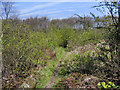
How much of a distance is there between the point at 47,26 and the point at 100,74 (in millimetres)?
9219

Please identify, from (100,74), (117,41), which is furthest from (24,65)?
(117,41)

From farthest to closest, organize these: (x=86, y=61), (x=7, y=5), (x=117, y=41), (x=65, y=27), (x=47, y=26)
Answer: (x=47, y=26) < (x=65, y=27) < (x=86, y=61) < (x=7, y=5) < (x=117, y=41)

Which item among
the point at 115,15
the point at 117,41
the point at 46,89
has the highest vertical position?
the point at 115,15

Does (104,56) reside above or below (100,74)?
above

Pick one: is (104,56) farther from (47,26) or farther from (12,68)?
(47,26)

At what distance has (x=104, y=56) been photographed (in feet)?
10.9

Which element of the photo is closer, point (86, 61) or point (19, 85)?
point (19, 85)

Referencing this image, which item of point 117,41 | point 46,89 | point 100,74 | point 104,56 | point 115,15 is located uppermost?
point 115,15

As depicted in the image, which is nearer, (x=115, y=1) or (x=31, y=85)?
(x=115, y=1)

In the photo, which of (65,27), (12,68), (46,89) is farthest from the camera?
(65,27)

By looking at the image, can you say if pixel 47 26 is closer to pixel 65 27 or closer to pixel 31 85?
pixel 65 27

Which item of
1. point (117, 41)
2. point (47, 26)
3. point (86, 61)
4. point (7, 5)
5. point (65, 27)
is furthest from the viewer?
point (47, 26)

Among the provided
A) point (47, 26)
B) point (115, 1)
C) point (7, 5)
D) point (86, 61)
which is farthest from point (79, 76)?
point (47, 26)

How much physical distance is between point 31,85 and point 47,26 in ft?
28.1
